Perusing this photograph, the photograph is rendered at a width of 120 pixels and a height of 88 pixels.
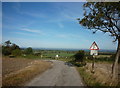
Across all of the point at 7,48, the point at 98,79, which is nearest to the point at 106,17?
the point at 98,79

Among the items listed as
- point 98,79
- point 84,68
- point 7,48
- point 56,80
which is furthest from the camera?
point 7,48

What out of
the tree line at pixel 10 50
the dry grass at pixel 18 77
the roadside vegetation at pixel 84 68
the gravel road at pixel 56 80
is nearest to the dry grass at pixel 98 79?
the roadside vegetation at pixel 84 68

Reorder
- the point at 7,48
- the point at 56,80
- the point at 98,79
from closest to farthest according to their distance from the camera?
the point at 98,79 → the point at 56,80 → the point at 7,48

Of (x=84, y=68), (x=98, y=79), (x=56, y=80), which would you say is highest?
(x=98, y=79)

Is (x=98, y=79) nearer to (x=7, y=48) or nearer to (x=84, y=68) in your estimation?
(x=84, y=68)

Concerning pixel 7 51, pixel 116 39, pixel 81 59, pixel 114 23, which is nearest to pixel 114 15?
pixel 114 23

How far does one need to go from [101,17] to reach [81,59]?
19230mm

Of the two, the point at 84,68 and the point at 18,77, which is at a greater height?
the point at 18,77

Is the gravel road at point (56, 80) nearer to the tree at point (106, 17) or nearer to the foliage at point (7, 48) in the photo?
the tree at point (106, 17)

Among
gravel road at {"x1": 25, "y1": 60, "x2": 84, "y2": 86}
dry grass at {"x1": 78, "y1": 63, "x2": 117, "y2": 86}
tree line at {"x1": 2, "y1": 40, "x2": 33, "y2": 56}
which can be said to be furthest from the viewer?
tree line at {"x1": 2, "y1": 40, "x2": 33, "y2": 56}

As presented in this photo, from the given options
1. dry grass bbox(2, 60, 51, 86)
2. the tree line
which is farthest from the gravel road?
the tree line

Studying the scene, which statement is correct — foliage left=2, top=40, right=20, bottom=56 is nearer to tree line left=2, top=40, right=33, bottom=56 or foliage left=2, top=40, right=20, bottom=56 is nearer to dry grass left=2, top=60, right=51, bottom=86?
tree line left=2, top=40, right=33, bottom=56

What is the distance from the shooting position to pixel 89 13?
11.3 m

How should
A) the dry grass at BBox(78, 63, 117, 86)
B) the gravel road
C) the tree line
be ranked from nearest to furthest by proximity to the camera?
the dry grass at BBox(78, 63, 117, 86) → the gravel road → the tree line
